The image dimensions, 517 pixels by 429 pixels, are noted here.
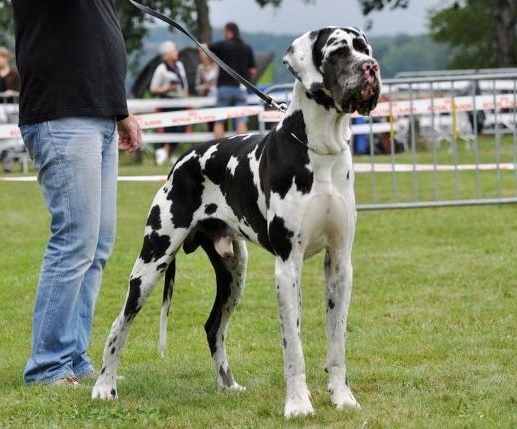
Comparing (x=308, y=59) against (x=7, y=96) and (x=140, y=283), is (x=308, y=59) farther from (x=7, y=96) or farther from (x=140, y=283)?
(x=7, y=96)

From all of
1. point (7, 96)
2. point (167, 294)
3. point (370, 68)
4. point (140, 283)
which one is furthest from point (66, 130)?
point (7, 96)

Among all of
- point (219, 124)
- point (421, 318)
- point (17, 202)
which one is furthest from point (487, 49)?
point (421, 318)

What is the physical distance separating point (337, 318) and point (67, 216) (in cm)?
145

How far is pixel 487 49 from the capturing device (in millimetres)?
51656

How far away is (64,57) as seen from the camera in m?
6.22

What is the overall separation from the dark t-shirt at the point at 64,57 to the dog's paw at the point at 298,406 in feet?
5.63

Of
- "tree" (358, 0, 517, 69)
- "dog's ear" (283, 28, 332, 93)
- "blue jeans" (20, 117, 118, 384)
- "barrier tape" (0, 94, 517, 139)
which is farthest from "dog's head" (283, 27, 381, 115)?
"tree" (358, 0, 517, 69)

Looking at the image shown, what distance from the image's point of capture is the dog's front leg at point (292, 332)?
568 cm

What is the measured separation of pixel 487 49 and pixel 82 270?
46818 millimetres

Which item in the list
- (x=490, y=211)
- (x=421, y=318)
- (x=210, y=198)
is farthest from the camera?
(x=490, y=211)

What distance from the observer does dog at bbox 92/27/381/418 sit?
5.43 meters

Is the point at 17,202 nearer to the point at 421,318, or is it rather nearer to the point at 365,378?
the point at 421,318

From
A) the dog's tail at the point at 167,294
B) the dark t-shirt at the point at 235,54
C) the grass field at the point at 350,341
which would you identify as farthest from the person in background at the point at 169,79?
the dog's tail at the point at 167,294

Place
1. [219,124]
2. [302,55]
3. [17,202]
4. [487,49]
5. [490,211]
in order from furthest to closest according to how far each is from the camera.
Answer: [487,49], [219,124], [17,202], [490,211], [302,55]
